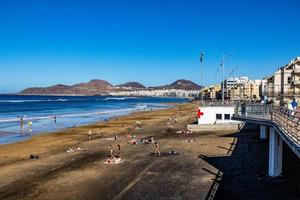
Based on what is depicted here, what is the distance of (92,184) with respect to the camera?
2255 cm

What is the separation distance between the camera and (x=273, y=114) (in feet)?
74.6

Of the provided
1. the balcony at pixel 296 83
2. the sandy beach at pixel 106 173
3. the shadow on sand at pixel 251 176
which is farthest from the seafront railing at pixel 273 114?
the balcony at pixel 296 83

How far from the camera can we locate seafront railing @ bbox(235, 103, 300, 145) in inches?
673

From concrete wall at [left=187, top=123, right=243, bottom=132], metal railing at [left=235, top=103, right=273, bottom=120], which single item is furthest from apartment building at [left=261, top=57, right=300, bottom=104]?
metal railing at [left=235, top=103, right=273, bottom=120]

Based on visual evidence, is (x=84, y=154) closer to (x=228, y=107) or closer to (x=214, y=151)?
(x=214, y=151)

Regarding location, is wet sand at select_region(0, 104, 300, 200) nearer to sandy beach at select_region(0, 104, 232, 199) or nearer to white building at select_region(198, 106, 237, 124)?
sandy beach at select_region(0, 104, 232, 199)

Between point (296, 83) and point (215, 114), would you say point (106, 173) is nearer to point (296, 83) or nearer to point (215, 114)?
point (215, 114)

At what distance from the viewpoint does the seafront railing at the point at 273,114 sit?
56.1 ft

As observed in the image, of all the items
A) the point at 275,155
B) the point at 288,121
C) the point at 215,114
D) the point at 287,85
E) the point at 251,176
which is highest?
the point at 287,85

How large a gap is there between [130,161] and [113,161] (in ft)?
4.13

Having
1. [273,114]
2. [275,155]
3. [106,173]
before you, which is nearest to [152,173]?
[106,173]

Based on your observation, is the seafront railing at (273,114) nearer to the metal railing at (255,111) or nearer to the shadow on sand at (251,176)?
the metal railing at (255,111)

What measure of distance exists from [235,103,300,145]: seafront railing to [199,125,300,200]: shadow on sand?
123 inches

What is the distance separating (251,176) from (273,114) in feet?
12.3
